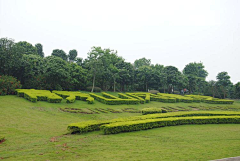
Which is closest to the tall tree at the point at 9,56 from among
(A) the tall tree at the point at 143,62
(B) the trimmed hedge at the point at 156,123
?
(B) the trimmed hedge at the point at 156,123

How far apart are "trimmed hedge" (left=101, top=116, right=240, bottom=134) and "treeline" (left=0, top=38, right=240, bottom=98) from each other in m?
19.5

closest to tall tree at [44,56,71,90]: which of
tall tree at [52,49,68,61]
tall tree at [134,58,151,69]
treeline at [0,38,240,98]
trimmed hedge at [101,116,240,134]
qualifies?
treeline at [0,38,240,98]

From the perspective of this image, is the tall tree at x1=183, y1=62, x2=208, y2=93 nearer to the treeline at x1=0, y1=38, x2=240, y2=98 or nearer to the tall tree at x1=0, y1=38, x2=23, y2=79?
the treeline at x1=0, y1=38, x2=240, y2=98

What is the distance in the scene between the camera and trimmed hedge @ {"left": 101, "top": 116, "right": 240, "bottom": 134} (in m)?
11.0

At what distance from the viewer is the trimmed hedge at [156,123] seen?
1100 centimetres

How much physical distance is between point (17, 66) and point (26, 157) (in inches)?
924

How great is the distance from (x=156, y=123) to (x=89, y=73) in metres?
24.9

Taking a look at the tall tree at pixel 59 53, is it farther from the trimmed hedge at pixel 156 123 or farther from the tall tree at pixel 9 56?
the trimmed hedge at pixel 156 123

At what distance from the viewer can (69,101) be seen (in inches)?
840

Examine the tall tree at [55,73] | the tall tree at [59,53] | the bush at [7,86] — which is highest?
the tall tree at [59,53]

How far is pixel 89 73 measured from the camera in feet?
118

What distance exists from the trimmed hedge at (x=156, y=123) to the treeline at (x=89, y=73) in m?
19.5

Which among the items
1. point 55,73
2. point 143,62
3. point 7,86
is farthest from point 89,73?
point 143,62

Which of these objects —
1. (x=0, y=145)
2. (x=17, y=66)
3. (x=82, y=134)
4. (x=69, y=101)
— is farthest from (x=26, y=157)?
(x=17, y=66)
